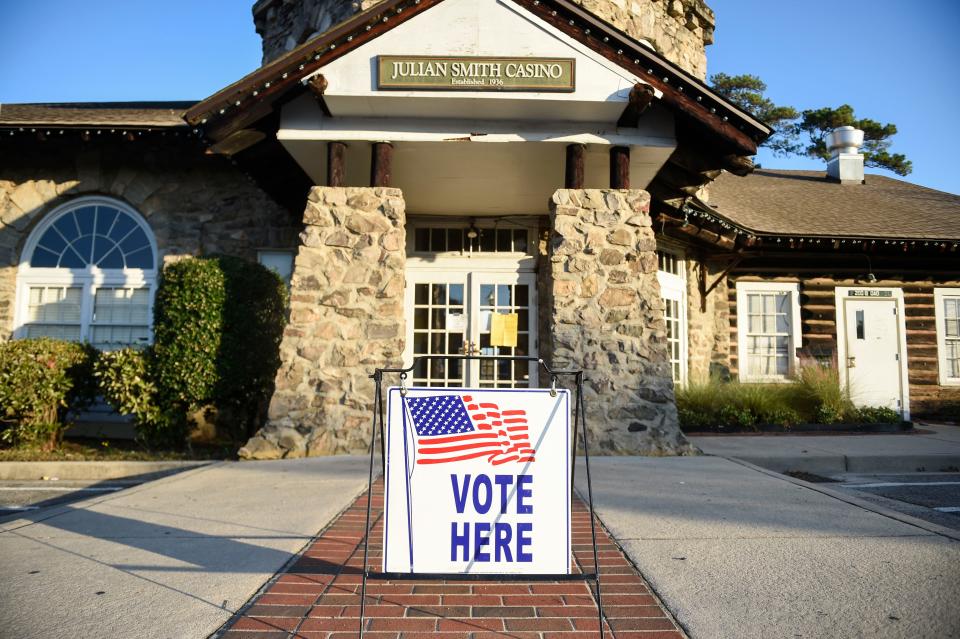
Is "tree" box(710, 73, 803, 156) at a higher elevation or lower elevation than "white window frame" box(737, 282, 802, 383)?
higher

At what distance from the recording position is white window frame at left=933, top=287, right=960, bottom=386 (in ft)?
41.3

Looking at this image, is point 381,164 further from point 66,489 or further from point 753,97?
point 753,97

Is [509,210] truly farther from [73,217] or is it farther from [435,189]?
[73,217]

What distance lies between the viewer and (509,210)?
10.1 m

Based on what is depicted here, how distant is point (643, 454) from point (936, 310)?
10.1 meters

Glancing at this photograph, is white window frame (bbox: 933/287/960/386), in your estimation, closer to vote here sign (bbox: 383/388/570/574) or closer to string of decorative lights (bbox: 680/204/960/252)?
string of decorative lights (bbox: 680/204/960/252)

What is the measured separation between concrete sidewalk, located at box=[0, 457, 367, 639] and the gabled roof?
4.38 metres

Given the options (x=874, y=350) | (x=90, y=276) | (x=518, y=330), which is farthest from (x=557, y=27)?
(x=874, y=350)

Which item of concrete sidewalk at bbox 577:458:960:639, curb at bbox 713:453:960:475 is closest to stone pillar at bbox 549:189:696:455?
curb at bbox 713:453:960:475

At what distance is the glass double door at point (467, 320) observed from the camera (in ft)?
31.8

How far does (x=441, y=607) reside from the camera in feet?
9.16

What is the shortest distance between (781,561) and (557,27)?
6.31 m

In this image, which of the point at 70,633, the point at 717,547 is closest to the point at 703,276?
the point at 717,547

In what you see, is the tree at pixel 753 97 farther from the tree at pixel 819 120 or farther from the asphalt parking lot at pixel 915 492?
the asphalt parking lot at pixel 915 492
